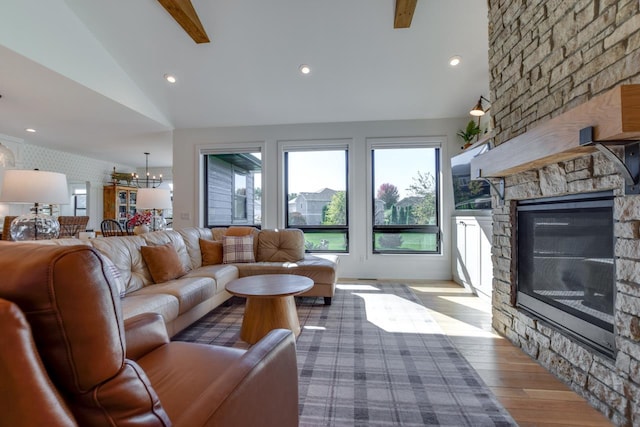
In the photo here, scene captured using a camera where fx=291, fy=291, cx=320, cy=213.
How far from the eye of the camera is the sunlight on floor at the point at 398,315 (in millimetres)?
2664

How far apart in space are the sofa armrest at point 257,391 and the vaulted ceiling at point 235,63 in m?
3.33

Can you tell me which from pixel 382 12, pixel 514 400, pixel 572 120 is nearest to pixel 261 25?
pixel 382 12

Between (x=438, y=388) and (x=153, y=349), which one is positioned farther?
(x=438, y=388)

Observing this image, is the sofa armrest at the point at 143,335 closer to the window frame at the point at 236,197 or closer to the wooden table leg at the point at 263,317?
the wooden table leg at the point at 263,317

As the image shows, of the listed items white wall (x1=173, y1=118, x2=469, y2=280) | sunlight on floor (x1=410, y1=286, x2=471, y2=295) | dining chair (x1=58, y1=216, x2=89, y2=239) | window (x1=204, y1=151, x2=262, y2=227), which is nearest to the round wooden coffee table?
sunlight on floor (x1=410, y1=286, x2=471, y2=295)

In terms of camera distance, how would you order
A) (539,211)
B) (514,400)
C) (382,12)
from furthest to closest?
(382,12) < (539,211) < (514,400)

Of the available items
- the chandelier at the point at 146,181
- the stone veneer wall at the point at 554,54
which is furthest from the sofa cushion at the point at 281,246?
the chandelier at the point at 146,181

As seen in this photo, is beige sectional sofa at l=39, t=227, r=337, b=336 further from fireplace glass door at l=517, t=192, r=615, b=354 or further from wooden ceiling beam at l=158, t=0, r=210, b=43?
wooden ceiling beam at l=158, t=0, r=210, b=43

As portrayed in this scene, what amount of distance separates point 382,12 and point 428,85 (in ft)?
4.04

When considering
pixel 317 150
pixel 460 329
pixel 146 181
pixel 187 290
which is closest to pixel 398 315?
pixel 460 329

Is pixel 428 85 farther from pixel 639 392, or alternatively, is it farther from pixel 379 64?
pixel 639 392

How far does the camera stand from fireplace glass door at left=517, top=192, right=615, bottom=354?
5.38 feet

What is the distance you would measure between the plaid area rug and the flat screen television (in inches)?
62.3

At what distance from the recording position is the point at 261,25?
3385 millimetres
